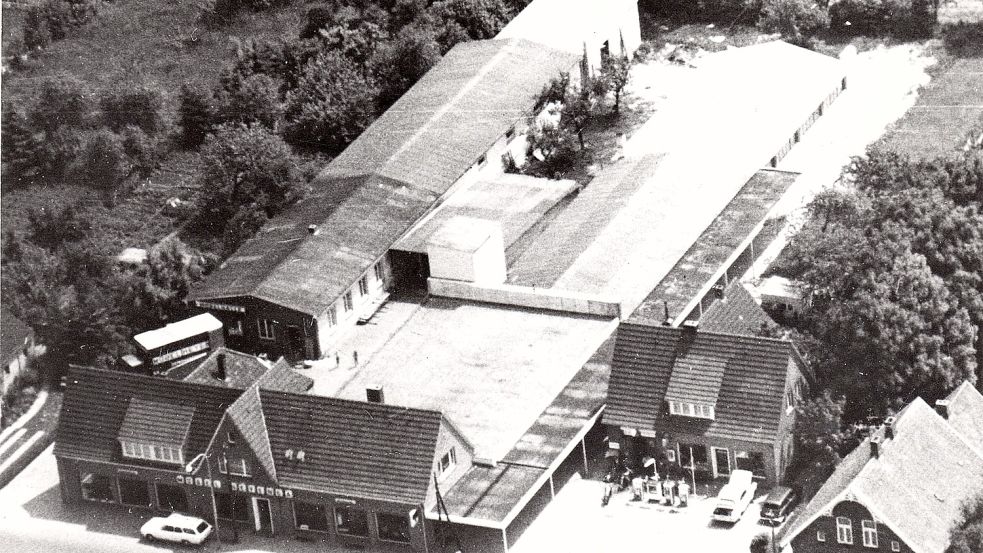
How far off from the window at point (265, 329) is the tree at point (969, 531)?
44430mm

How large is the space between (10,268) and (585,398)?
4285 cm

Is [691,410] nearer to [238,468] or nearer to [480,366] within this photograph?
[480,366]

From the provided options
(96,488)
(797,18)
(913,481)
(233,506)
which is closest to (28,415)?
(96,488)

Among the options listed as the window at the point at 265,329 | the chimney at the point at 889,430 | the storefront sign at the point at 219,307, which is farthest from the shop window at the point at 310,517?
the chimney at the point at 889,430

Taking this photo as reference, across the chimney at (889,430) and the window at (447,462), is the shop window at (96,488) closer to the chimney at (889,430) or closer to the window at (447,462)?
the window at (447,462)

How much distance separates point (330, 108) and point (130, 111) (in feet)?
53.9

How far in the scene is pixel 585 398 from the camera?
103000 millimetres

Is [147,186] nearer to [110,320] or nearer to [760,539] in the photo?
[110,320]

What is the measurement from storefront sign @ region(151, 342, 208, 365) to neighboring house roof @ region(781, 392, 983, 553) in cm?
3804

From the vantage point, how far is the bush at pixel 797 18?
150375 millimetres

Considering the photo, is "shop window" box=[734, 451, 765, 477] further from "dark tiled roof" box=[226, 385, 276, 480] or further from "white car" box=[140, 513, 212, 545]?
"white car" box=[140, 513, 212, 545]

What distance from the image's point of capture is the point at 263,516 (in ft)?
321

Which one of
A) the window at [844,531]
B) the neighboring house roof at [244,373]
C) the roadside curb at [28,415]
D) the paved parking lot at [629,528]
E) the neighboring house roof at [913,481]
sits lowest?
the paved parking lot at [629,528]

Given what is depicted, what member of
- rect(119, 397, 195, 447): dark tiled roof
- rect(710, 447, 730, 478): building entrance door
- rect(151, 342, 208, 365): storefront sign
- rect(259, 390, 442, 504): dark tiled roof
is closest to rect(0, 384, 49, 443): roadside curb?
rect(151, 342, 208, 365): storefront sign
